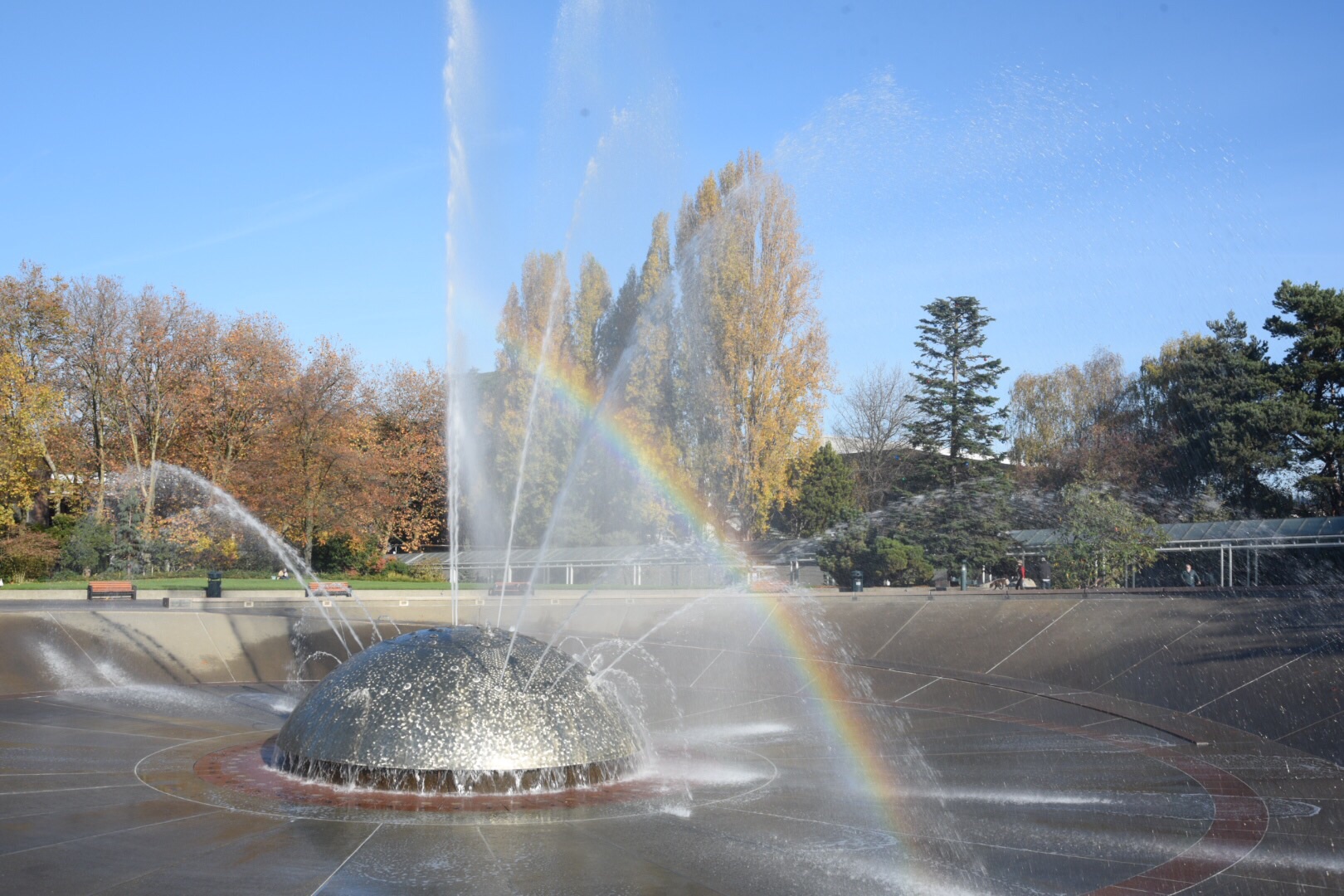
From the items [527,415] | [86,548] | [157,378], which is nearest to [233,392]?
[157,378]

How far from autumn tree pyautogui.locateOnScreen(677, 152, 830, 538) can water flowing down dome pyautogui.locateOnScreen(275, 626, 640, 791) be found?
65.4ft

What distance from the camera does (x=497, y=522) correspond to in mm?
41250

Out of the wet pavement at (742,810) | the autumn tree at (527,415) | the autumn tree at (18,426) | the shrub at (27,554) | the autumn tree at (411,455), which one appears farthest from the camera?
the autumn tree at (411,455)

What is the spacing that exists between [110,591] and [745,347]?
17.0 meters

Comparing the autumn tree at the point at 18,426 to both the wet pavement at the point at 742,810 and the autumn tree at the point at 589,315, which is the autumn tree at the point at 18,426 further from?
the wet pavement at the point at 742,810

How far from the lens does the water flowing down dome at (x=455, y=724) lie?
817 centimetres

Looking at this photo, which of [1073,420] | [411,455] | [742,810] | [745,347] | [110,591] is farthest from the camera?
[1073,420]

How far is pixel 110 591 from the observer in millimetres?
24078

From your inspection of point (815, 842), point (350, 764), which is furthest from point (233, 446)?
point (815, 842)

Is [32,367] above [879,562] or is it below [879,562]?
above

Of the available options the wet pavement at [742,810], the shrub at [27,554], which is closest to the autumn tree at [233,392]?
the shrub at [27,554]

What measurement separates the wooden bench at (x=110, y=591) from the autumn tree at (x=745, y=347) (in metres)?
15.2

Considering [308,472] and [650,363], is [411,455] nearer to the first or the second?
[308,472]

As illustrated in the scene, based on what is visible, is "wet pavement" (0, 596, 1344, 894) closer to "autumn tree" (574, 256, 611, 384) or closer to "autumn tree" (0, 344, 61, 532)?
"autumn tree" (574, 256, 611, 384)
